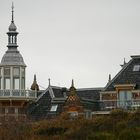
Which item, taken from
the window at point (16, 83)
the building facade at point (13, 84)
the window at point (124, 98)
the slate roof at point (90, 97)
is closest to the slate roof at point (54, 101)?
the slate roof at point (90, 97)

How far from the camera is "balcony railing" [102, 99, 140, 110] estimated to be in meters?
62.1

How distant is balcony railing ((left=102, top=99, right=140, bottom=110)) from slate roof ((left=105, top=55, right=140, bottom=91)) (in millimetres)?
2250

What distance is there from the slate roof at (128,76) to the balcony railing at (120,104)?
2.25 meters

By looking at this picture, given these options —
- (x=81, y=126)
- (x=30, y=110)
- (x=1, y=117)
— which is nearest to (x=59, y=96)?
(x=30, y=110)

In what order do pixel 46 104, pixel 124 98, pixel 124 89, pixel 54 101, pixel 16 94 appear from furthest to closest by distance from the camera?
1. pixel 16 94
2. pixel 46 104
3. pixel 54 101
4. pixel 124 89
5. pixel 124 98

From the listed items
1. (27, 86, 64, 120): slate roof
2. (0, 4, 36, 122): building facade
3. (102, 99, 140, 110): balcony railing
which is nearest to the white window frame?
(27, 86, 64, 120): slate roof

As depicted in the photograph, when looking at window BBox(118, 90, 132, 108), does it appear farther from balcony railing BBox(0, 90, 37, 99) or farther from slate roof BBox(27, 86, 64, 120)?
balcony railing BBox(0, 90, 37, 99)

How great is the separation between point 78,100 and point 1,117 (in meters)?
6.19

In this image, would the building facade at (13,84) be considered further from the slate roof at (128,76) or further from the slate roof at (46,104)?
the slate roof at (128,76)

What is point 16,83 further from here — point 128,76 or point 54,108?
point 128,76

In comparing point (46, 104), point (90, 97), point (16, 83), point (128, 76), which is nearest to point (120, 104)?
point (128, 76)

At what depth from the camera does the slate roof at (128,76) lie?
67.3 metres

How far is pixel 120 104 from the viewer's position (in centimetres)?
6456

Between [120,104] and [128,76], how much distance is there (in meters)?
4.27
